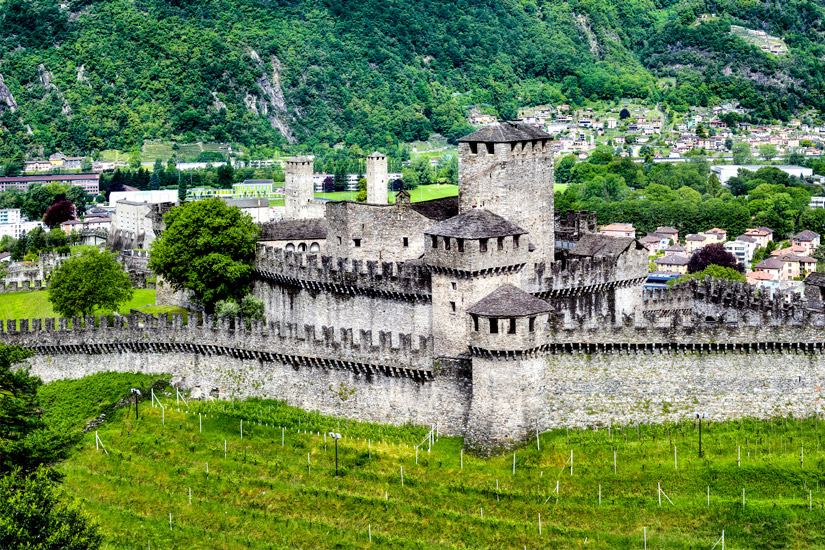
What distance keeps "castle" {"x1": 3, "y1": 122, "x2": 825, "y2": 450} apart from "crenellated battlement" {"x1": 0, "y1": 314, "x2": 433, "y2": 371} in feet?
0.27

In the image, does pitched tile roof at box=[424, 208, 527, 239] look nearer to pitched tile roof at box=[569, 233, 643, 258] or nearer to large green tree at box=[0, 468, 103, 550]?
pitched tile roof at box=[569, 233, 643, 258]

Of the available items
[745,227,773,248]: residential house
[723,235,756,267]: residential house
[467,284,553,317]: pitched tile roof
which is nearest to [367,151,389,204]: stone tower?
[467,284,553,317]: pitched tile roof

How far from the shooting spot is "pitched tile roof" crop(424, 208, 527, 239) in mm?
58031

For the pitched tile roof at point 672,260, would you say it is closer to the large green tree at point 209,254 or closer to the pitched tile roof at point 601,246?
the pitched tile roof at point 601,246

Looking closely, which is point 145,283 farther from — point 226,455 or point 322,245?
point 226,455

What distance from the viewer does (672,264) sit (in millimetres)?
160875

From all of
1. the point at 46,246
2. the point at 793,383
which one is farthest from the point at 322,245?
the point at 46,246

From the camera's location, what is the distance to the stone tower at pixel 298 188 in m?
105

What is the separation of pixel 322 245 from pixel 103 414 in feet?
74.9

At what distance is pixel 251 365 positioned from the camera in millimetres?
64250

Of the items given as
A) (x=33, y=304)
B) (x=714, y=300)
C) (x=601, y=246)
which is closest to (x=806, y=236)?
(x=714, y=300)

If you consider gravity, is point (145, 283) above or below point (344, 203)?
below

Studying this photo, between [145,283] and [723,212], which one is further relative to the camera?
[723,212]

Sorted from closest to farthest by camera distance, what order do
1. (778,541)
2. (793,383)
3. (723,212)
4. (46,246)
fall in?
(778,541)
(793,383)
(46,246)
(723,212)
